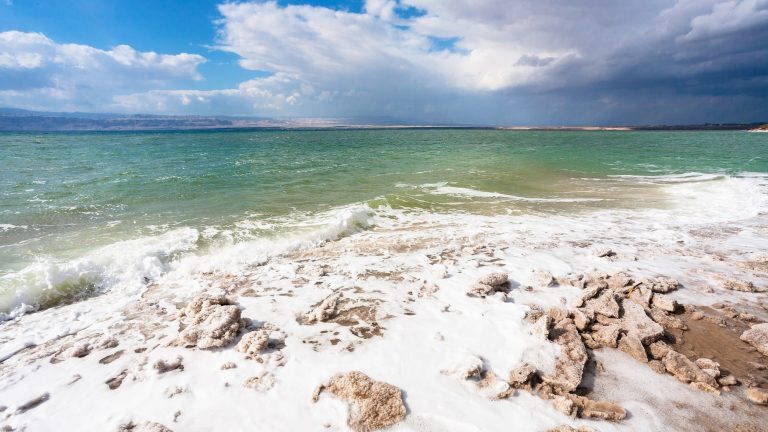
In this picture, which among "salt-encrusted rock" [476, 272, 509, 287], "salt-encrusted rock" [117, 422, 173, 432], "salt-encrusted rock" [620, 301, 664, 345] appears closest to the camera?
"salt-encrusted rock" [117, 422, 173, 432]

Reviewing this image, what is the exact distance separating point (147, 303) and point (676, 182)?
26238 millimetres

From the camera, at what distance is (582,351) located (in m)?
4.48

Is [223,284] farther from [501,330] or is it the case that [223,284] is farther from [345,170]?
[345,170]

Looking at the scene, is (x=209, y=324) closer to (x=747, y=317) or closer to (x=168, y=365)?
(x=168, y=365)

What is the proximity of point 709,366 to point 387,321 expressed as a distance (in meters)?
4.22

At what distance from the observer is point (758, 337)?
4.77 metres

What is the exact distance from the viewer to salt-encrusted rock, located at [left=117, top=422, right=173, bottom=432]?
358cm

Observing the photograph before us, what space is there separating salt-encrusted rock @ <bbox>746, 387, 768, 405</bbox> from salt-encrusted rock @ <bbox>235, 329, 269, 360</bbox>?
19.4 feet

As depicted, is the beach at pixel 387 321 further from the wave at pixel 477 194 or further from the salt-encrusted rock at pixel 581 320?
the wave at pixel 477 194

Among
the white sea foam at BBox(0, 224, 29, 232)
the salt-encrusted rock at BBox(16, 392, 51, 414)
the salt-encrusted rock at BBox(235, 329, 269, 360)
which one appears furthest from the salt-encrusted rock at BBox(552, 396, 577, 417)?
the white sea foam at BBox(0, 224, 29, 232)

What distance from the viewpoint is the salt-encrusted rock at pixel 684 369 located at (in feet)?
13.3

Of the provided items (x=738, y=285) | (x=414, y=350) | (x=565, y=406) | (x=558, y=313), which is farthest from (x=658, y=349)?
(x=738, y=285)

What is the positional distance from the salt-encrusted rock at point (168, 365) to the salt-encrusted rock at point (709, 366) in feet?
21.8

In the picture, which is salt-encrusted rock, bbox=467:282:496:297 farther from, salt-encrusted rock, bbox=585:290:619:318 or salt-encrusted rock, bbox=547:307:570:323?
salt-encrusted rock, bbox=585:290:619:318
